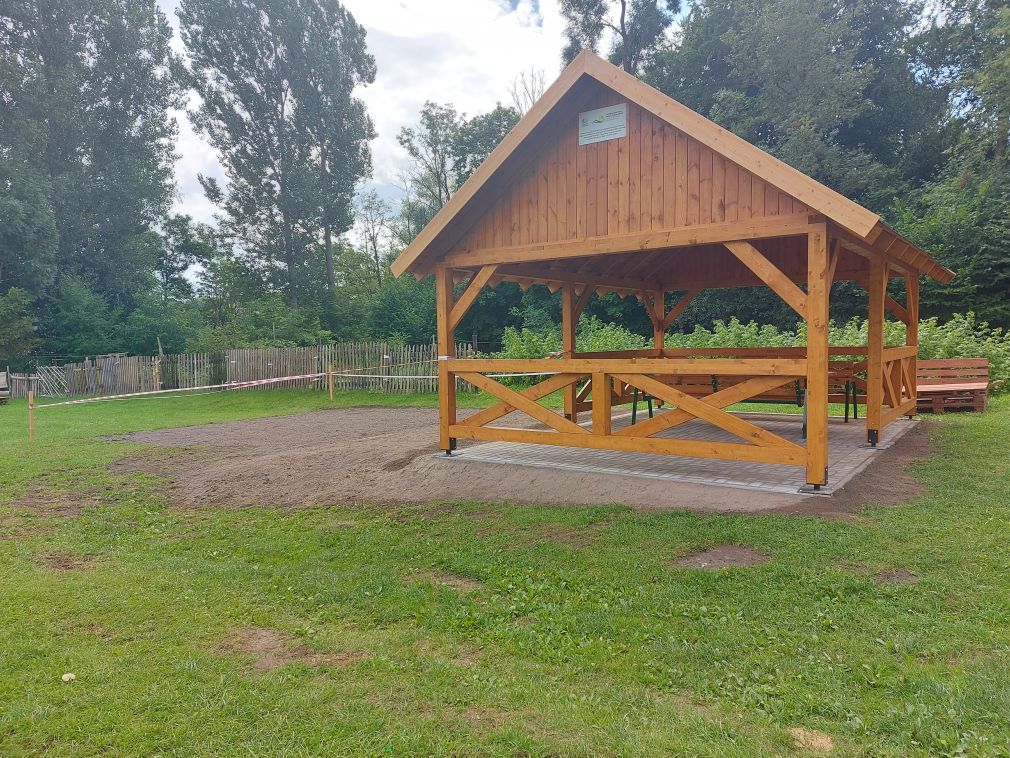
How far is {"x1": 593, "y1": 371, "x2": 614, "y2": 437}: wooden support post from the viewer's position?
772 cm

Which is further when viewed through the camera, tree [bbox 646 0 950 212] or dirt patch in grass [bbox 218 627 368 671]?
tree [bbox 646 0 950 212]

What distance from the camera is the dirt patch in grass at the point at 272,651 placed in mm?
3285

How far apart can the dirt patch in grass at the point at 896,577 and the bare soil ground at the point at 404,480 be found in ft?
4.29

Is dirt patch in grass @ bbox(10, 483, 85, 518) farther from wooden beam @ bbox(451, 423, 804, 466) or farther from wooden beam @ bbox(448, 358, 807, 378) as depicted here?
wooden beam @ bbox(448, 358, 807, 378)

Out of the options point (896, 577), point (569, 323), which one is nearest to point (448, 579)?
point (896, 577)

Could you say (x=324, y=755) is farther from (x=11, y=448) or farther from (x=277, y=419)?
(x=277, y=419)

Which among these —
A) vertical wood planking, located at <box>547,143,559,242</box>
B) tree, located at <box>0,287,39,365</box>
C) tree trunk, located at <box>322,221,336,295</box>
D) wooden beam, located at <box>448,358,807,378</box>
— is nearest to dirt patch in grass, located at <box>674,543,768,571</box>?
wooden beam, located at <box>448,358,807,378</box>

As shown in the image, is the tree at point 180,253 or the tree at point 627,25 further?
the tree at point 180,253

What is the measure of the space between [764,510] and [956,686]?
2.99 metres

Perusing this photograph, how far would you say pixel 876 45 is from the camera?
27297mm

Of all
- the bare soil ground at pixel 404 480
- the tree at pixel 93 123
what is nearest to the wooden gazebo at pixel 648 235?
the bare soil ground at pixel 404 480

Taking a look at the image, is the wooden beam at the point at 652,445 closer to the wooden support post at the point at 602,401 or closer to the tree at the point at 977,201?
the wooden support post at the point at 602,401

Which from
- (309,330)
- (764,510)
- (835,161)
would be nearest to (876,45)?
(835,161)

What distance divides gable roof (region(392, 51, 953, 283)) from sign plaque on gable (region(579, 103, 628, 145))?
0.71 ft
